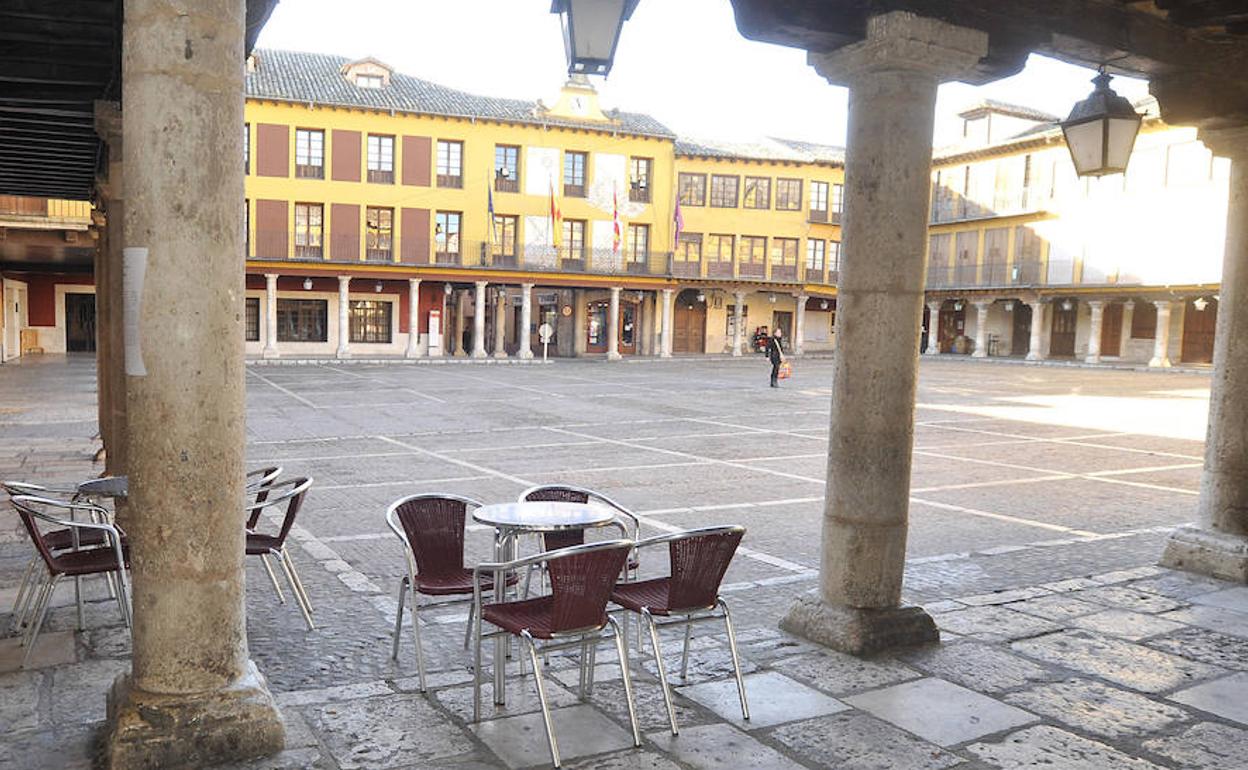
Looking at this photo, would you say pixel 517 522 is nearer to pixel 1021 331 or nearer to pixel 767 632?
pixel 767 632

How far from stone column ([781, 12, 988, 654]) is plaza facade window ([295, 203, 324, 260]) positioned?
3262 centimetres

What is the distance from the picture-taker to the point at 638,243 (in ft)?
133

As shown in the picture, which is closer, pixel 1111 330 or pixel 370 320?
pixel 370 320

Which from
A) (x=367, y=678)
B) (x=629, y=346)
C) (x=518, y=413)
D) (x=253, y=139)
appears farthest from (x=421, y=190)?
(x=367, y=678)

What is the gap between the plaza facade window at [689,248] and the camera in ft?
138

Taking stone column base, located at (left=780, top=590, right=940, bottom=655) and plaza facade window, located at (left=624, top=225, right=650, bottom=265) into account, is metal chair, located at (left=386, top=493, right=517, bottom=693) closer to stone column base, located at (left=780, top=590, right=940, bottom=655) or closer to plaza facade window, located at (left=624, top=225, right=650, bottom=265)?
stone column base, located at (left=780, top=590, right=940, bottom=655)

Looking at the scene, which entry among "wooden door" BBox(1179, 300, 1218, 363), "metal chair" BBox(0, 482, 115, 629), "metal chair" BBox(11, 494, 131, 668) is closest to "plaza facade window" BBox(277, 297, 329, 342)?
"metal chair" BBox(0, 482, 115, 629)

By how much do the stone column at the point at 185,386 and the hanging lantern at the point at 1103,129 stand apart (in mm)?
4383

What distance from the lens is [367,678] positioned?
4.41m

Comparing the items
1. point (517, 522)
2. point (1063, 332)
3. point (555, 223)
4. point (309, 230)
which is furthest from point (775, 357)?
point (1063, 332)

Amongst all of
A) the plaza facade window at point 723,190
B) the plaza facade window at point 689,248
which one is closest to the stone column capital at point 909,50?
the plaza facade window at point 689,248

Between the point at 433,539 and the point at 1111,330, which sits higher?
the point at 1111,330

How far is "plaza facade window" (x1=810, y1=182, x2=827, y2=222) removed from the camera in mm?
44156

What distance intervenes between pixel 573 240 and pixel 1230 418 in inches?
1331
